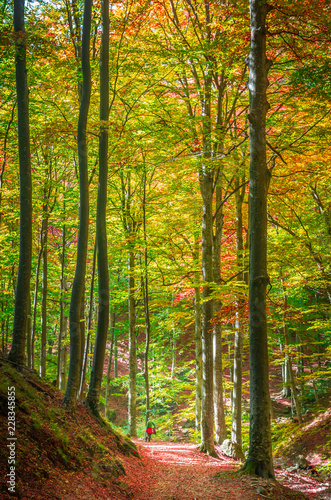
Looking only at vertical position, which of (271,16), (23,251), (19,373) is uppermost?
(271,16)

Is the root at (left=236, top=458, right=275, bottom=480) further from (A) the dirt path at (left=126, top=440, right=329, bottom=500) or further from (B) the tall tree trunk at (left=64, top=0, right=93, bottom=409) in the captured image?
(B) the tall tree trunk at (left=64, top=0, right=93, bottom=409)

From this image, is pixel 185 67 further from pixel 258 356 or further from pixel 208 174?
pixel 258 356

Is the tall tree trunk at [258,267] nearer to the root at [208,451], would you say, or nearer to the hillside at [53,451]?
Answer: the hillside at [53,451]

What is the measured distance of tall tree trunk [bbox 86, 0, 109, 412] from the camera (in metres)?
7.91

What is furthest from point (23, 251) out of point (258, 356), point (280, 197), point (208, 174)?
point (280, 197)

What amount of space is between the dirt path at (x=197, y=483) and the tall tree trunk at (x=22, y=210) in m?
3.34

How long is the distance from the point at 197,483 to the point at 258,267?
3.92 metres

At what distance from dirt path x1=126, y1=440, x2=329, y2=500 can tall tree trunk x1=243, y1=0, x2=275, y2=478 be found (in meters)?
0.40

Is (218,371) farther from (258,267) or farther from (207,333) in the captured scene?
(258,267)

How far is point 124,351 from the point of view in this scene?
3023 centimetres

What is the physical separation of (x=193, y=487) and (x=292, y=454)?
9952mm

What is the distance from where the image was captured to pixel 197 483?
6.10 m

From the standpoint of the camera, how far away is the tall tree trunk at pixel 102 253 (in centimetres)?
791

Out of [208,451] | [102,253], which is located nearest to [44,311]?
[102,253]
